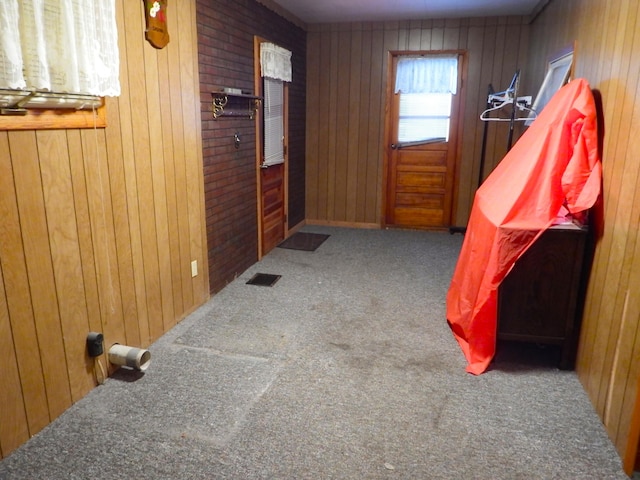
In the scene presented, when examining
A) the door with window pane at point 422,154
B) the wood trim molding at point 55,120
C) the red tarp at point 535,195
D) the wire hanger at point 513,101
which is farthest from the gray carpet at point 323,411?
the door with window pane at point 422,154

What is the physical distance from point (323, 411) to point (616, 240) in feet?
5.05

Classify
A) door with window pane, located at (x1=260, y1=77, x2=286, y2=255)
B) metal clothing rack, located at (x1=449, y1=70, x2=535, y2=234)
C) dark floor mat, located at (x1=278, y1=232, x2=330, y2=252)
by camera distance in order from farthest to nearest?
dark floor mat, located at (x1=278, y1=232, x2=330, y2=252), door with window pane, located at (x1=260, y1=77, x2=286, y2=255), metal clothing rack, located at (x1=449, y1=70, x2=535, y2=234)

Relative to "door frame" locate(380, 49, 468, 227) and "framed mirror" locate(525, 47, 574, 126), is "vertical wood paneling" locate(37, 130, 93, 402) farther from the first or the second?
"door frame" locate(380, 49, 468, 227)

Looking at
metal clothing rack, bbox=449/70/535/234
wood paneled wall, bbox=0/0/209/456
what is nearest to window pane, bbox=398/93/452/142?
metal clothing rack, bbox=449/70/535/234

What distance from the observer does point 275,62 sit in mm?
4309

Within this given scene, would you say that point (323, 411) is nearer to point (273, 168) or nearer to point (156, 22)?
point (156, 22)

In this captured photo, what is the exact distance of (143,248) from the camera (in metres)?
2.61

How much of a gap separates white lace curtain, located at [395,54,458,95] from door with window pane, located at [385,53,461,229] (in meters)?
0.01

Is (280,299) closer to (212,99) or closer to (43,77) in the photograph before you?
(212,99)

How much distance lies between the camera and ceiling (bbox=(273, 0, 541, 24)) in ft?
14.6

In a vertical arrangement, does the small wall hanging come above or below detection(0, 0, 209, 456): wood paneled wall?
above

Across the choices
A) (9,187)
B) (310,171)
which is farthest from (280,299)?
(310,171)

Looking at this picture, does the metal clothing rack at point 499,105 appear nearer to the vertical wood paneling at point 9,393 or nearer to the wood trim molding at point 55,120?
the wood trim molding at point 55,120

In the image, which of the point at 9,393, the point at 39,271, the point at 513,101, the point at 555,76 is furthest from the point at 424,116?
the point at 9,393
